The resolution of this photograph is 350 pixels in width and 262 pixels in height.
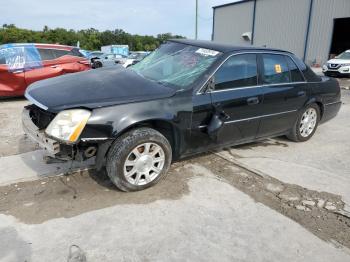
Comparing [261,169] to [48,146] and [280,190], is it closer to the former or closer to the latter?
[280,190]

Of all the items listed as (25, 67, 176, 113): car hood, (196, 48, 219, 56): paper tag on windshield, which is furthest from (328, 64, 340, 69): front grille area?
(25, 67, 176, 113): car hood

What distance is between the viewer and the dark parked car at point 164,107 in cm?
329

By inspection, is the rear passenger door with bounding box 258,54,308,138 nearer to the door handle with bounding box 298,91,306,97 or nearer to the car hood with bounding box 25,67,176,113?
the door handle with bounding box 298,91,306,97

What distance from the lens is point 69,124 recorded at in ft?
10.4

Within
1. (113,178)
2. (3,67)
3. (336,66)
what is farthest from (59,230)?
(336,66)

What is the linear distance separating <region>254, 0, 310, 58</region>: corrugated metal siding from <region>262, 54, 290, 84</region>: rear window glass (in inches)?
899

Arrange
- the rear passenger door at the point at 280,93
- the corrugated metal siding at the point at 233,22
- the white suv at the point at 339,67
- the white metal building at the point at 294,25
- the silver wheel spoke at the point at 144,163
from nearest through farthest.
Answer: the silver wheel spoke at the point at 144,163 < the rear passenger door at the point at 280,93 < the white suv at the point at 339,67 < the white metal building at the point at 294,25 < the corrugated metal siding at the point at 233,22

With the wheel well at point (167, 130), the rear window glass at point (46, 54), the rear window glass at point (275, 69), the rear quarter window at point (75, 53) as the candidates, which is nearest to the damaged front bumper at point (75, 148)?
the wheel well at point (167, 130)

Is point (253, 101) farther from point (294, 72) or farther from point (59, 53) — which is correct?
point (59, 53)

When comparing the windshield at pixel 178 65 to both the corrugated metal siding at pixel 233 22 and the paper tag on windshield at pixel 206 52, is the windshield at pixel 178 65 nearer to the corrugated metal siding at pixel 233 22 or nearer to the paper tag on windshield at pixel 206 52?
the paper tag on windshield at pixel 206 52

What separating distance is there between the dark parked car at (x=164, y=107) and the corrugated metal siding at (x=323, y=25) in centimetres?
2112

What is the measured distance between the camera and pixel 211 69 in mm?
3986

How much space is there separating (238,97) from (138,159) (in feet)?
5.14

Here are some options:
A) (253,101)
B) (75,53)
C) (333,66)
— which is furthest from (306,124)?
(333,66)
